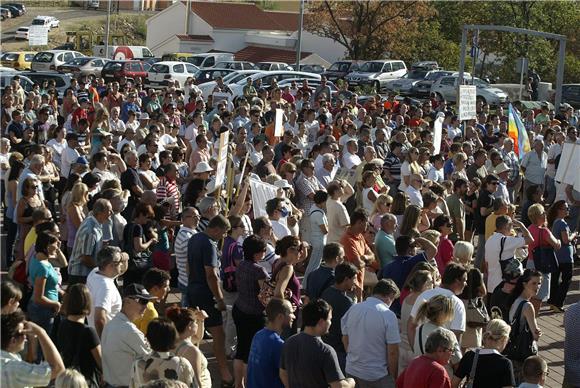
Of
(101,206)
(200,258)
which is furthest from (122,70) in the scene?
(200,258)

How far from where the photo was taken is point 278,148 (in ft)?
57.1

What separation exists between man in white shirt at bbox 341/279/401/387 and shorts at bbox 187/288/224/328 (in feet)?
5.41

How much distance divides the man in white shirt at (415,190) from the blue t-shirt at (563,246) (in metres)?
1.76

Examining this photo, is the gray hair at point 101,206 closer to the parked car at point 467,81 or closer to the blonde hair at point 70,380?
the blonde hair at point 70,380

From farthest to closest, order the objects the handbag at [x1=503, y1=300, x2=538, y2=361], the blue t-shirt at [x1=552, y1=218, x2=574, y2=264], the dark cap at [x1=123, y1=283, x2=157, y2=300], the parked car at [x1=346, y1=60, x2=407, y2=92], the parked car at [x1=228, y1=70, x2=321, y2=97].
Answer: the parked car at [x1=346, y1=60, x2=407, y2=92]
the parked car at [x1=228, y1=70, x2=321, y2=97]
the blue t-shirt at [x1=552, y1=218, x2=574, y2=264]
the handbag at [x1=503, y1=300, x2=538, y2=361]
the dark cap at [x1=123, y1=283, x2=157, y2=300]

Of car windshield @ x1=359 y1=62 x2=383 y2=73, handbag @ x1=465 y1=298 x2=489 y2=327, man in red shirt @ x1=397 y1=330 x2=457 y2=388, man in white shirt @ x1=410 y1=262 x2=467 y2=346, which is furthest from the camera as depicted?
car windshield @ x1=359 y1=62 x2=383 y2=73

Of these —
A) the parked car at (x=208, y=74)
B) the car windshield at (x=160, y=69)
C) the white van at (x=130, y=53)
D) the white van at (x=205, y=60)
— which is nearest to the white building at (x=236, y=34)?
the white van at (x=130, y=53)

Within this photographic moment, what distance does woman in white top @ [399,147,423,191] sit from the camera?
1523 centimetres

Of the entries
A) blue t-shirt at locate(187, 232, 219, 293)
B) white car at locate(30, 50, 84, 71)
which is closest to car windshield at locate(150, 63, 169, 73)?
white car at locate(30, 50, 84, 71)

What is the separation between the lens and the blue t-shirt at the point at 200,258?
9.66 meters

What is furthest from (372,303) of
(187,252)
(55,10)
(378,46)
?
(55,10)

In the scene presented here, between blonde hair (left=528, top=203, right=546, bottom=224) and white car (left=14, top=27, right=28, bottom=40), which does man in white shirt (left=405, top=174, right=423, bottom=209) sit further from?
white car (left=14, top=27, right=28, bottom=40)

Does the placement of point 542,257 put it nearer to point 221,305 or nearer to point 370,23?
point 221,305

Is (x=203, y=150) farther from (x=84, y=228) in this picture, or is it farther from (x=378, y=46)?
(x=378, y=46)
